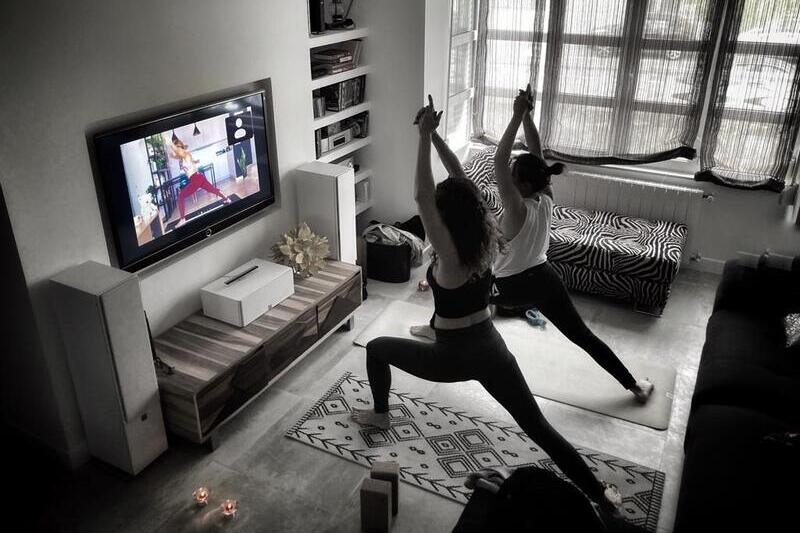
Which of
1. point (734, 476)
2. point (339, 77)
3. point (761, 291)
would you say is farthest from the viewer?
point (339, 77)

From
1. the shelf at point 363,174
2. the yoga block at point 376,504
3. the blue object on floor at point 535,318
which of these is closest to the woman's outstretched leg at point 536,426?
the yoga block at point 376,504

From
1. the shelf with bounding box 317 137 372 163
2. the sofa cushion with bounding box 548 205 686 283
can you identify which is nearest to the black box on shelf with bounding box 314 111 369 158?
the shelf with bounding box 317 137 372 163

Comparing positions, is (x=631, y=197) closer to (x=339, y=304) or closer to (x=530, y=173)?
(x=530, y=173)

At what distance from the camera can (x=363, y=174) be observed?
194 inches

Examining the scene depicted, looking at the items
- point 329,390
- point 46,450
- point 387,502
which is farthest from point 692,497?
point 46,450

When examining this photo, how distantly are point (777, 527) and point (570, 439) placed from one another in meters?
1.11

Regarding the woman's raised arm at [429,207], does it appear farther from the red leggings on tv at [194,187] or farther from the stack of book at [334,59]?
the stack of book at [334,59]

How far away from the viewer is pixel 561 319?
10.5 ft

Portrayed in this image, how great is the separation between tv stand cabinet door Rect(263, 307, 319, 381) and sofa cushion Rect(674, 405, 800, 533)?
1.90m

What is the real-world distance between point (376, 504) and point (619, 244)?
2558mm

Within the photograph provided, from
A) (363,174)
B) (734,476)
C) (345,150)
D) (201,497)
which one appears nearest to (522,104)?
(734,476)

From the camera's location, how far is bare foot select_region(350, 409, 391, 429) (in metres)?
3.16

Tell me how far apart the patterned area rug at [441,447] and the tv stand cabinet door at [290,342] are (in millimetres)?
275

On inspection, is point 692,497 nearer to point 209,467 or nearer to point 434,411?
point 434,411
